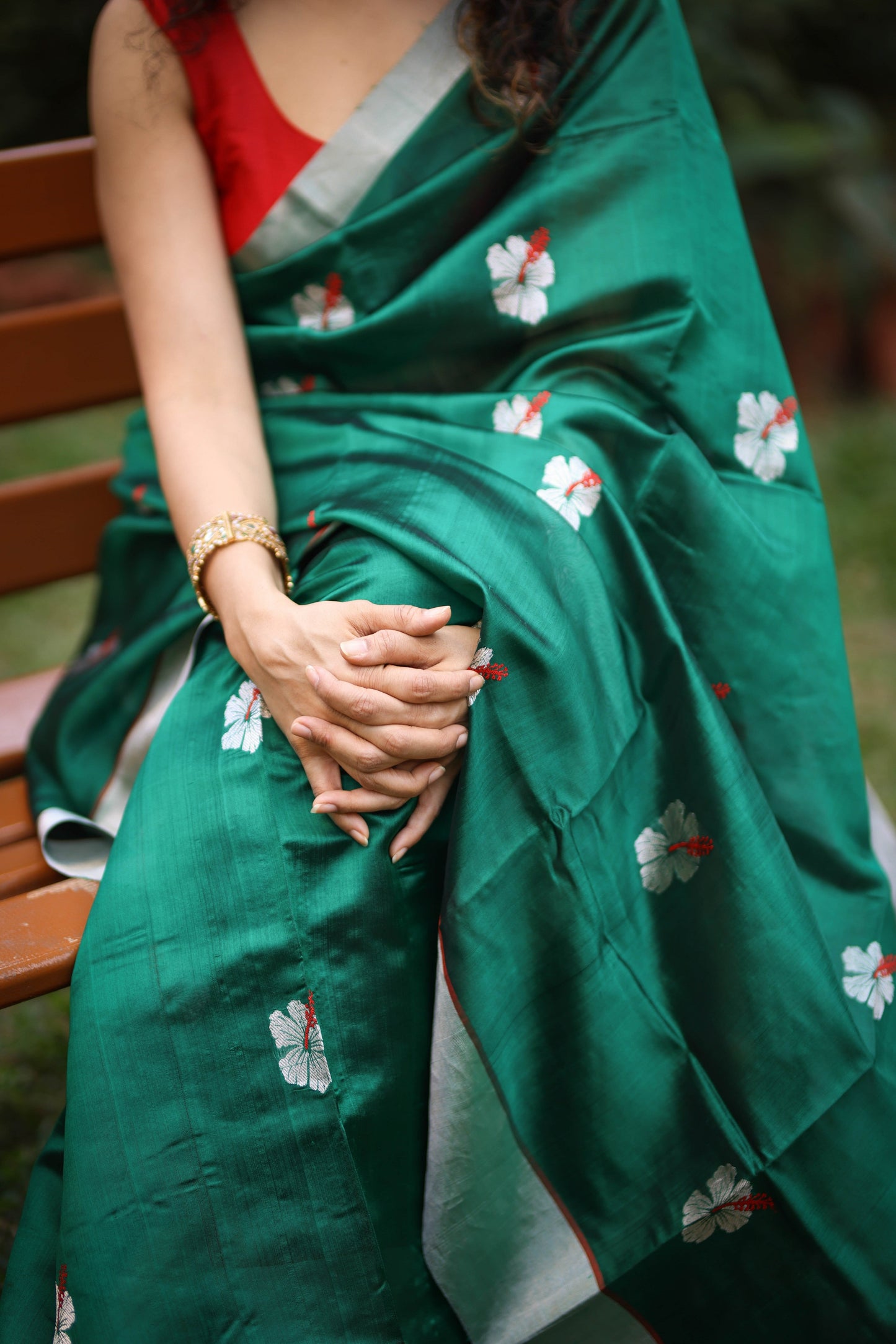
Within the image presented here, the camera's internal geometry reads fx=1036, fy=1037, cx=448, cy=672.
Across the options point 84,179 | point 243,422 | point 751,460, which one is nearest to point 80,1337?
point 243,422

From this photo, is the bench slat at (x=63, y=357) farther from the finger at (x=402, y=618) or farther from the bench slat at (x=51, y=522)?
the finger at (x=402, y=618)

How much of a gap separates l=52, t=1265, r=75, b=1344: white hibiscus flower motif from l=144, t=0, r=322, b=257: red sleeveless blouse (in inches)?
42.3

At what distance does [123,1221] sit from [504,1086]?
1.11 feet

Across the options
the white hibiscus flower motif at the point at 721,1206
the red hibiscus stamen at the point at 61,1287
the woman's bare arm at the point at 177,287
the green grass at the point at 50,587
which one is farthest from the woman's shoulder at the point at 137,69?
the white hibiscus flower motif at the point at 721,1206

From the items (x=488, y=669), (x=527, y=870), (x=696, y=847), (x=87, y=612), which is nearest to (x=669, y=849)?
(x=696, y=847)

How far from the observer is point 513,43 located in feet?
3.59

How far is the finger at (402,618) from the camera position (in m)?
0.91

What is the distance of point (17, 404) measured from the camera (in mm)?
1552

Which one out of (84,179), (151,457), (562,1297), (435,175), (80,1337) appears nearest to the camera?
(80,1337)

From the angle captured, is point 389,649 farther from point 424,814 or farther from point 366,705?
point 424,814

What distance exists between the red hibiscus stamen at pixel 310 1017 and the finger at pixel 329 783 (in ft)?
0.45

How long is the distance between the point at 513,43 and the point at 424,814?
81 cm

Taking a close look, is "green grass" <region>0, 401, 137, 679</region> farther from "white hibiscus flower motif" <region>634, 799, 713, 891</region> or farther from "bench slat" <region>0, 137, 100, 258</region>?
"white hibiscus flower motif" <region>634, 799, 713, 891</region>

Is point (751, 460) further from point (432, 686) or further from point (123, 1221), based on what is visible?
point (123, 1221)
